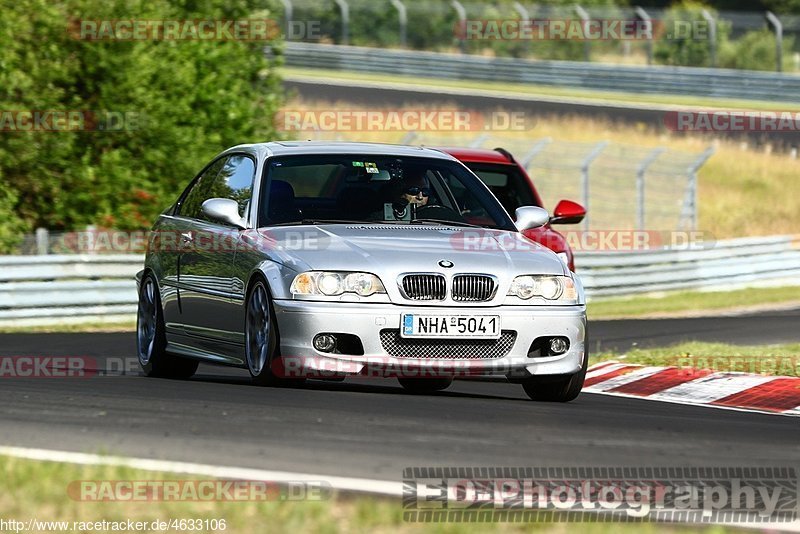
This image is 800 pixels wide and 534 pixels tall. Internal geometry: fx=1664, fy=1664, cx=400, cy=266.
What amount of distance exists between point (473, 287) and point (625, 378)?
3430mm

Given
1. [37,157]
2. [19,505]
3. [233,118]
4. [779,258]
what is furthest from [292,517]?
[779,258]

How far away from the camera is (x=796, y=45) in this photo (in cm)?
4850

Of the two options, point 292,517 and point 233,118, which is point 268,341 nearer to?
point 292,517

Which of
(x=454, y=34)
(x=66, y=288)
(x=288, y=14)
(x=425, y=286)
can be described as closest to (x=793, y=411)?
(x=425, y=286)

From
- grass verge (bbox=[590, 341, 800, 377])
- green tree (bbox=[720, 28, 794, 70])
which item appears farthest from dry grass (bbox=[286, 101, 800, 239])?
grass verge (bbox=[590, 341, 800, 377])

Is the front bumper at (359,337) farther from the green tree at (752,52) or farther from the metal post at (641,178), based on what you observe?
the green tree at (752,52)

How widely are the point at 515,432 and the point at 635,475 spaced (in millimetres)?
→ 1330

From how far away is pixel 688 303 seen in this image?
26.2 m

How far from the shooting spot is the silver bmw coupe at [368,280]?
942cm

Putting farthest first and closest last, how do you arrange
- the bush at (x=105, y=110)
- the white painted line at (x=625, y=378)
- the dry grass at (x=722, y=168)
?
the dry grass at (x=722, y=168), the bush at (x=105, y=110), the white painted line at (x=625, y=378)

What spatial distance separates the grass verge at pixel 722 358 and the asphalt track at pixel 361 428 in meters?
2.36

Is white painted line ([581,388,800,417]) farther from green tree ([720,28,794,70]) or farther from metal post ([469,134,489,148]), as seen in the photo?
green tree ([720,28,794,70])

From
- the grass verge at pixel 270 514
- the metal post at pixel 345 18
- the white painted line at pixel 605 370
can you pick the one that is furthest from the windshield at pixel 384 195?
the metal post at pixel 345 18

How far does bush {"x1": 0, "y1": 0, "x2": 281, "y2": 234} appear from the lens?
24281 mm
